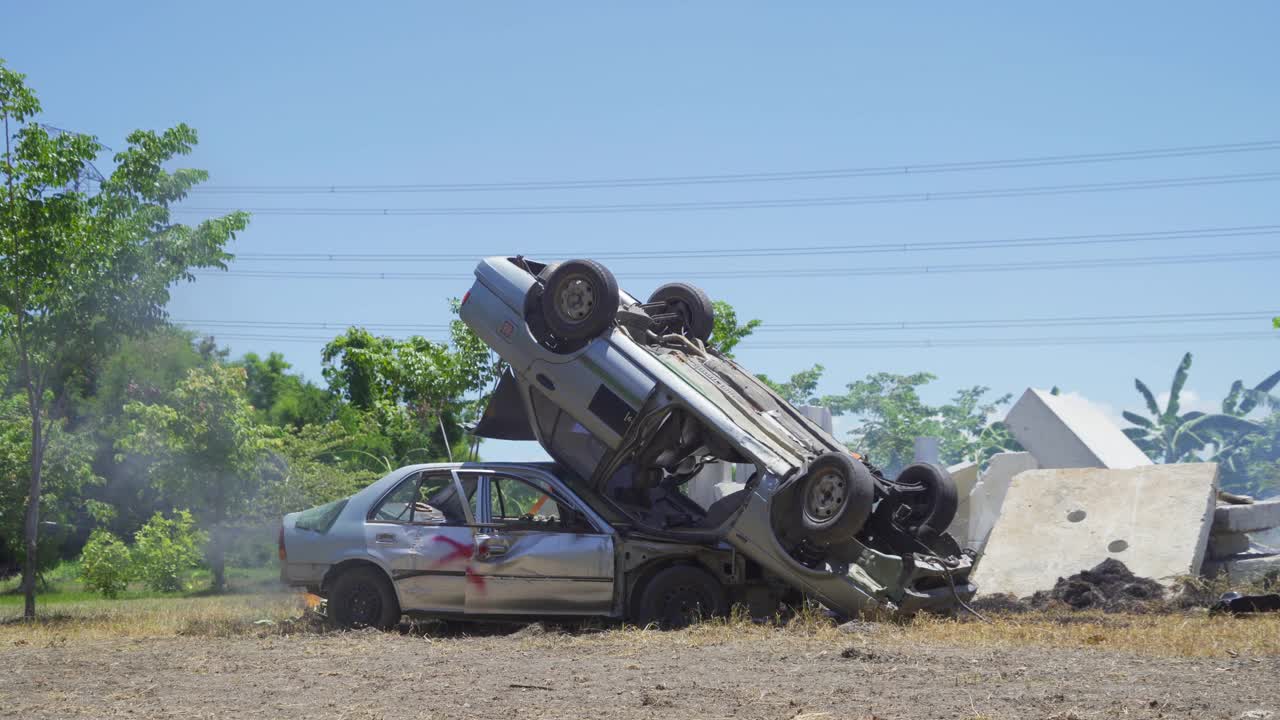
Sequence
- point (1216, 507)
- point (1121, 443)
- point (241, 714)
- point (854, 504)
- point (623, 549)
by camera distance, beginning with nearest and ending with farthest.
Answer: point (241, 714)
point (854, 504)
point (623, 549)
point (1216, 507)
point (1121, 443)

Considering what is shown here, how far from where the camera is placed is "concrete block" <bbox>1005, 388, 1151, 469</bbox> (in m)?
24.3

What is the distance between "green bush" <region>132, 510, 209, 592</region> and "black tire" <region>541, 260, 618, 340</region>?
35.0 feet

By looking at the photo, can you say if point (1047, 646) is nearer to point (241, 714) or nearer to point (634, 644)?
point (634, 644)

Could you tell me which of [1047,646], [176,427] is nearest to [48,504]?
[176,427]

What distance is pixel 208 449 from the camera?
21.0 metres

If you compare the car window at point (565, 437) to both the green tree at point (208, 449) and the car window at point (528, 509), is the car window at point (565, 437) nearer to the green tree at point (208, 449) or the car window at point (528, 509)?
the car window at point (528, 509)

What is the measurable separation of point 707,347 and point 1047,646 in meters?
4.67

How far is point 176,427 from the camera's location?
2089cm

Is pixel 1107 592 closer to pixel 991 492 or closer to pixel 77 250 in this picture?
pixel 991 492

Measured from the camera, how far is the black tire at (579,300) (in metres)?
11.1

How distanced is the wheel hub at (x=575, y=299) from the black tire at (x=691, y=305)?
1.63 metres

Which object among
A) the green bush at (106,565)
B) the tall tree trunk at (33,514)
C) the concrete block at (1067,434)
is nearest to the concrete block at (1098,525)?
the concrete block at (1067,434)

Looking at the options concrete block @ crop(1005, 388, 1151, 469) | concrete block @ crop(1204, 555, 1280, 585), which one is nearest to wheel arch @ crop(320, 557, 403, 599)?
concrete block @ crop(1204, 555, 1280, 585)

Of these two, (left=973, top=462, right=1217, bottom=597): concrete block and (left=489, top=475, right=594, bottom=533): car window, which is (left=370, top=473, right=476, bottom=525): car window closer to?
(left=489, top=475, right=594, bottom=533): car window
